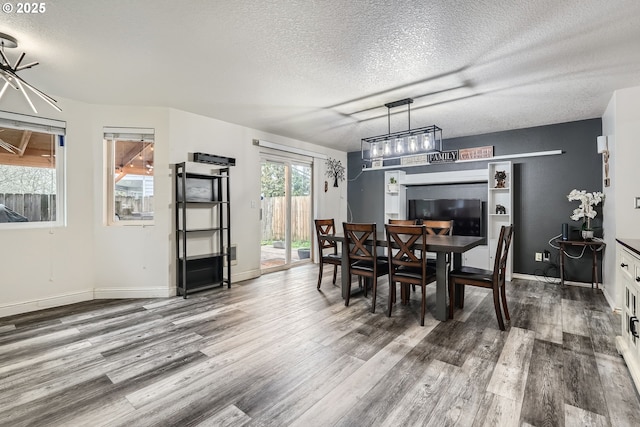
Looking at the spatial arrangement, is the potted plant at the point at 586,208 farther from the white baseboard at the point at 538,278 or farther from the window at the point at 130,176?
the window at the point at 130,176

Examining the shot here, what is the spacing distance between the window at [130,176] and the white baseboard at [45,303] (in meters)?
0.90

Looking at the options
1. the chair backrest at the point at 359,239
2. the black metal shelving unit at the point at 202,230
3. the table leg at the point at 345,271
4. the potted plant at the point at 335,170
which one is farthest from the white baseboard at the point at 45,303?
the potted plant at the point at 335,170

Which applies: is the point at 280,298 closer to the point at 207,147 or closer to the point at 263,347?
the point at 263,347

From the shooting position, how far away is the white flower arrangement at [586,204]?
4023 millimetres

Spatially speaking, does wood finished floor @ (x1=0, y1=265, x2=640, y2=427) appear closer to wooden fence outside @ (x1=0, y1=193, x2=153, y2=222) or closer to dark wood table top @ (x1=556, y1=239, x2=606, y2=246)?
dark wood table top @ (x1=556, y1=239, x2=606, y2=246)

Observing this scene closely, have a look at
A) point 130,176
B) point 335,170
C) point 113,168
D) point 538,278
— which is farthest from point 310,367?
point 335,170

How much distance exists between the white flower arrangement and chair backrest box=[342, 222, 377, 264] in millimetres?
2952

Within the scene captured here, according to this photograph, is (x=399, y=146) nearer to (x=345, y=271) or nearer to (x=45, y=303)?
(x=345, y=271)

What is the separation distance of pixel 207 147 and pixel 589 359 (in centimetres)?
451

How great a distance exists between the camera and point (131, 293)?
3.79 metres

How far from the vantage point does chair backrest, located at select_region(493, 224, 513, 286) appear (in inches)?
111

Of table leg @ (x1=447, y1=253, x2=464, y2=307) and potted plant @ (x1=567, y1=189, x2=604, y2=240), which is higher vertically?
potted plant @ (x1=567, y1=189, x2=604, y2=240)

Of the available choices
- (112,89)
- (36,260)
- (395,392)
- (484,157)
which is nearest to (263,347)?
(395,392)

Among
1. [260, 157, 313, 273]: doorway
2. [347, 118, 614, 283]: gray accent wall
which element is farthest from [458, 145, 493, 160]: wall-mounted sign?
[260, 157, 313, 273]: doorway
